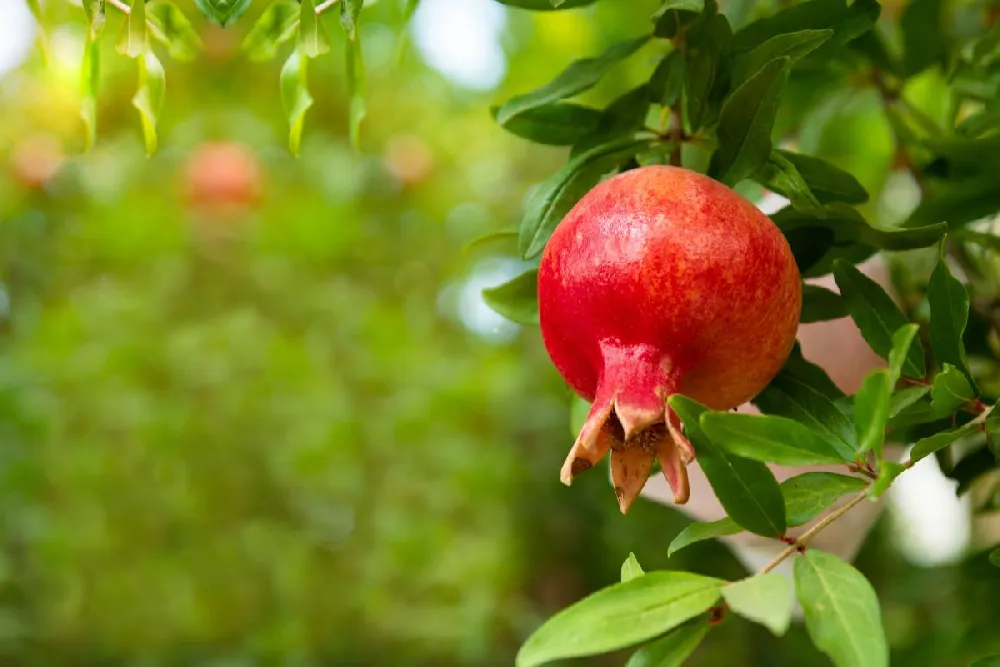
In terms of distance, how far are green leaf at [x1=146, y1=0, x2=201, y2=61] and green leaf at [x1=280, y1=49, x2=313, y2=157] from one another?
60 millimetres

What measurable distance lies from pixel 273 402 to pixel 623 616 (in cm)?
135

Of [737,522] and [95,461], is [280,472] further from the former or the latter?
[737,522]

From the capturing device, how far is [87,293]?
1.77 meters

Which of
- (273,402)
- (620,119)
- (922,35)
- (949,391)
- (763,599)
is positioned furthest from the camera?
(273,402)

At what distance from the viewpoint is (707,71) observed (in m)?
0.54

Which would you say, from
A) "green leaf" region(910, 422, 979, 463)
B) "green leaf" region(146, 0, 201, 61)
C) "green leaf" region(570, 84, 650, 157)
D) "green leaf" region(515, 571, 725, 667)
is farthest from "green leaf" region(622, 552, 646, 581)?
"green leaf" region(146, 0, 201, 61)

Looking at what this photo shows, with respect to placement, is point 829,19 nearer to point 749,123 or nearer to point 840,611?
point 749,123

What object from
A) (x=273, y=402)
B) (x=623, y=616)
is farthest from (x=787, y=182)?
(x=273, y=402)

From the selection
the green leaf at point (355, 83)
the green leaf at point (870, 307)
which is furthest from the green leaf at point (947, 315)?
the green leaf at point (355, 83)

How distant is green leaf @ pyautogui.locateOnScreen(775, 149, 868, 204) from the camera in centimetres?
56

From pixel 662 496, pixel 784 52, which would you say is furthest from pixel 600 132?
pixel 662 496

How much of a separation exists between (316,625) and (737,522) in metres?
1.32

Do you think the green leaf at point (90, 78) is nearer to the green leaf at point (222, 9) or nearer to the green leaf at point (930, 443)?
the green leaf at point (222, 9)

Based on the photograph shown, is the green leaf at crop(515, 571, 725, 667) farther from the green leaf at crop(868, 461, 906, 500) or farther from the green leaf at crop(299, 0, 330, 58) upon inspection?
the green leaf at crop(299, 0, 330, 58)
